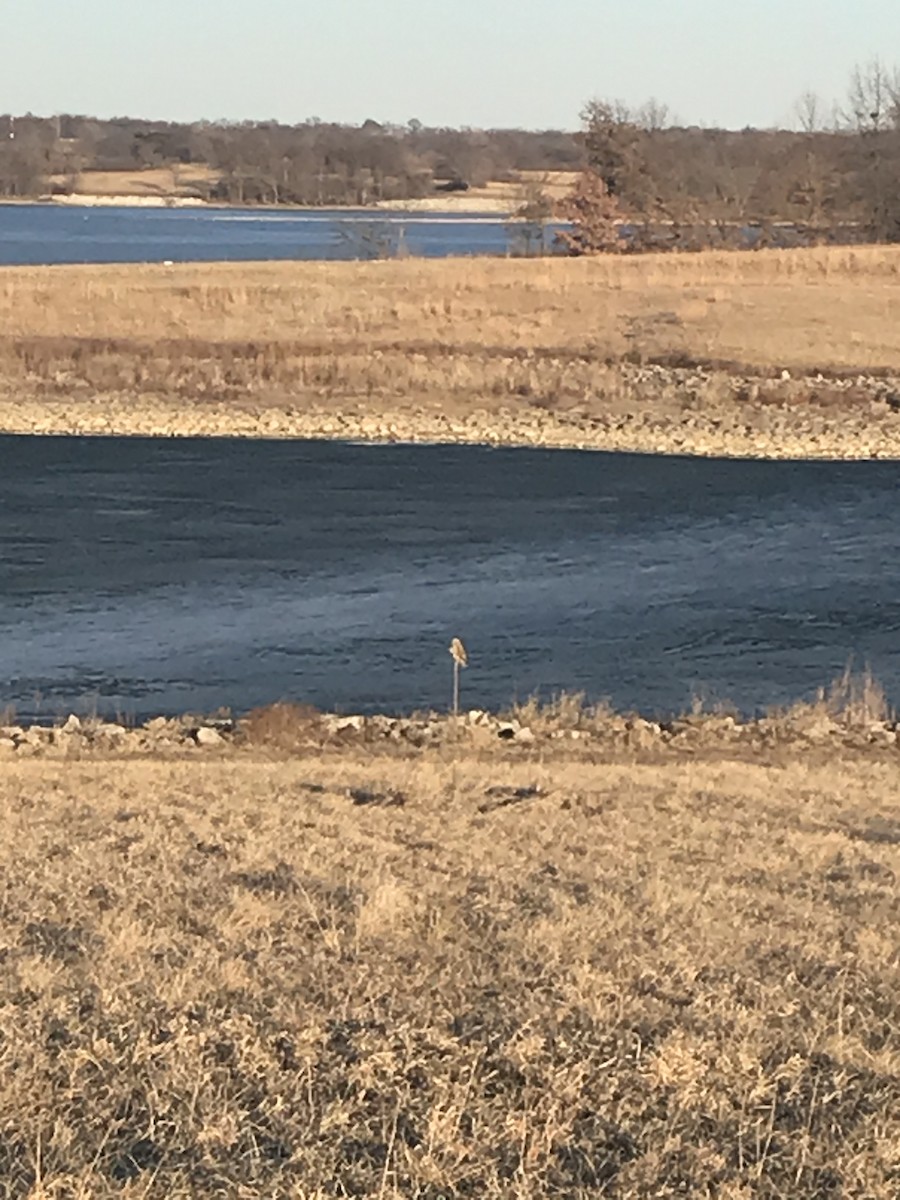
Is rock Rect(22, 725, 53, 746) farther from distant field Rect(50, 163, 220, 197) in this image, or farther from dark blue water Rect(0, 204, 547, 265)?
distant field Rect(50, 163, 220, 197)

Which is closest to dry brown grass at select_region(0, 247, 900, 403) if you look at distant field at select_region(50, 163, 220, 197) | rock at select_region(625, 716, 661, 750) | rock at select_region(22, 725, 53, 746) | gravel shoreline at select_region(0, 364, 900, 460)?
gravel shoreline at select_region(0, 364, 900, 460)

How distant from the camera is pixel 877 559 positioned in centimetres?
2516

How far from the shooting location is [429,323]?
46219 millimetres

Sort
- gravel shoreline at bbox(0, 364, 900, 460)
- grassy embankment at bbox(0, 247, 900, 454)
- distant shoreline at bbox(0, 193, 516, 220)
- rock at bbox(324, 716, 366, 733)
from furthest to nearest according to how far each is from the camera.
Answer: distant shoreline at bbox(0, 193, 516, 220) → grassy embankment at bbox(0, 247, 900, 454) → gravel shoreline at bbox(0, 364, 900, 460) → rock at bbox(324, 716, 366, 733)

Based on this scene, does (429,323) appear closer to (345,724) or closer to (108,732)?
(345,724)

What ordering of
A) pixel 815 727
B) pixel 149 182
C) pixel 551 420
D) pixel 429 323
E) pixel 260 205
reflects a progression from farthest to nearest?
1. pixel 149 182
2. pixel 260 205
3. pixel 429 323
4. pixel 551 420
5. pixel 815 727

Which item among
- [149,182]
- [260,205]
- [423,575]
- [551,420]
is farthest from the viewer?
[149,182]

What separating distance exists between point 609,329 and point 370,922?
1544 inches

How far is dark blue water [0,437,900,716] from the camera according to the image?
18719 millimetres

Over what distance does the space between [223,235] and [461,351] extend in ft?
252

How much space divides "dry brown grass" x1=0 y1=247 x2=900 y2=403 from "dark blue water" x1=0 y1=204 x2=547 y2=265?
2554 cm

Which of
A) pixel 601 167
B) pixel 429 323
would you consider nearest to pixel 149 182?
pixel 601 167

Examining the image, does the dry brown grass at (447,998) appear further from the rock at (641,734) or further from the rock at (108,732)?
the rock at (108,732)

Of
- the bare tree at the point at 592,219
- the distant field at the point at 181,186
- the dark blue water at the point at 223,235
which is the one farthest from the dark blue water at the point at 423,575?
the distant field at the point at 181,186
